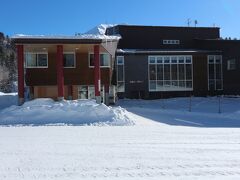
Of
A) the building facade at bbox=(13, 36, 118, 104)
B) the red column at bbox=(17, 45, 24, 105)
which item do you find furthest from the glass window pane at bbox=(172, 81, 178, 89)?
the red column at bbox=(17, 45, 24, 105)

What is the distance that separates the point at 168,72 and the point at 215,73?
5028mm

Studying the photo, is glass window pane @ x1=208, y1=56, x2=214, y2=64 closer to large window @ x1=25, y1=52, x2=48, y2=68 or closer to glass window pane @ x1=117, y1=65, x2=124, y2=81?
glass window pane @ x1=117, y1=65, x2=124, y2=81

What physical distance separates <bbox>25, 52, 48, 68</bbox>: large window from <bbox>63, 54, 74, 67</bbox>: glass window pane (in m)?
1.42

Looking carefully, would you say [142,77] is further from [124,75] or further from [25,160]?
[25,160]

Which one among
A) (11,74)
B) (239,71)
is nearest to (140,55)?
(239,71)

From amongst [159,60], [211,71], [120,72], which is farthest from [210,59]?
[120,72]

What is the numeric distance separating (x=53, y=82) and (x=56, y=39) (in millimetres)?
6990

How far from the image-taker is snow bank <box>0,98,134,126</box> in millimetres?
21214

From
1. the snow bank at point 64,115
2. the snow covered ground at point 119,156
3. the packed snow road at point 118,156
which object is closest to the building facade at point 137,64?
the snow bank at point 64,115

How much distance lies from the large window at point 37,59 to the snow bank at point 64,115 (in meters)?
11.2

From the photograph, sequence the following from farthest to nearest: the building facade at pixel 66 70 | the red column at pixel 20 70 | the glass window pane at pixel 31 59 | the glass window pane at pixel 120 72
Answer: the glass window pane at pixel 120 72 < the glass window pane at pixel 31 59 < the building facade at pixel 66 70 < the red column at pixel 20 70

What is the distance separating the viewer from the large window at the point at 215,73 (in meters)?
44.5

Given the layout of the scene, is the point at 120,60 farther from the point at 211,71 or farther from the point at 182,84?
the point at 211,71

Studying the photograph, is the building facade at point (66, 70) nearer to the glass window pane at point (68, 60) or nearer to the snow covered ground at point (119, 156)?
the glass window pane at point (68, 60)
